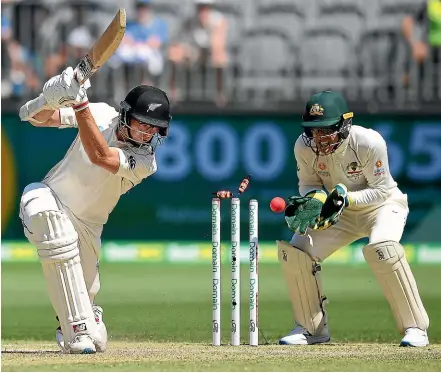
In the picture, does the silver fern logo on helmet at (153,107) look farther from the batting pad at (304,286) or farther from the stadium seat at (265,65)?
the stadium seat at (265,65)

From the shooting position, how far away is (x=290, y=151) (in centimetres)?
1258

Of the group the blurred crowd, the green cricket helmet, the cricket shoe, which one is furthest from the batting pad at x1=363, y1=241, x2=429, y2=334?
the blurred crowd

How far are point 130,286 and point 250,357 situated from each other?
14.6 ft

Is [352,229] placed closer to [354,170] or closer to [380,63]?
[354,170]

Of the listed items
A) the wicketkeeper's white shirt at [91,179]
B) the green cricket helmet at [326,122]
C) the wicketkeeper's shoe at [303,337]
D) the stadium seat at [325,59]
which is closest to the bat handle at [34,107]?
the wicketkeeper's white shirt at [91,179]

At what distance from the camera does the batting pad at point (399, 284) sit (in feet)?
20.3

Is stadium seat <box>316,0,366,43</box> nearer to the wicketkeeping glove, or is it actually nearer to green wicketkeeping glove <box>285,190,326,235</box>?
green wicketkeeping glove <box>285,190,326,235</box>

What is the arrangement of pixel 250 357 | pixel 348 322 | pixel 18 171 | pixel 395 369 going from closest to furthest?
1. pixel 395 369
2. pixel 250 357
3. pixel 348 322
4. pixel 18 171

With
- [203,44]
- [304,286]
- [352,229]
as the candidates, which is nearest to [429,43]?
[203,44]

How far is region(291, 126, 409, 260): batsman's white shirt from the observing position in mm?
6309

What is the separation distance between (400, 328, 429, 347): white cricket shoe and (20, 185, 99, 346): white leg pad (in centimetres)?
163

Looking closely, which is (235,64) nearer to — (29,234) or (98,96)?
(98,96)

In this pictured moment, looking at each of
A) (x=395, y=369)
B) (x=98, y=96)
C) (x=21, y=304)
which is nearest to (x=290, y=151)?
(x=98, y=96)

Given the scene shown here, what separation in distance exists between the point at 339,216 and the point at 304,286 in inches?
16.8
